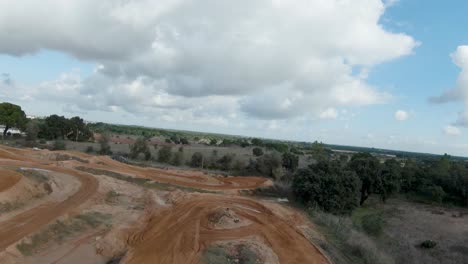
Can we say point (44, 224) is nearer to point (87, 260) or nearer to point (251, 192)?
point (87, 260)

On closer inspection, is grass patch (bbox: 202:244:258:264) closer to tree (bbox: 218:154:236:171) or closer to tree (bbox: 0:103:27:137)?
tree (bbox: 218:154:236:171)

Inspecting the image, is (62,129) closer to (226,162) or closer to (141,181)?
(226,162)

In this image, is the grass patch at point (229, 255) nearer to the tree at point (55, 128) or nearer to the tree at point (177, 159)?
the tree at point (177, 159)

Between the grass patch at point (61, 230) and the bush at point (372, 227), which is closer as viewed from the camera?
the grass patch at point (61, 230)

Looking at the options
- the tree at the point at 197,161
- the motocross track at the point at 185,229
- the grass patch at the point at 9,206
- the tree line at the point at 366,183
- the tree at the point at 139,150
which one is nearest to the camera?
the motocross track at the point at 185,229

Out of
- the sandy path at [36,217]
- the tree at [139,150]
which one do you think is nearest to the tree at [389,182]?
the sandy path at [36,217]

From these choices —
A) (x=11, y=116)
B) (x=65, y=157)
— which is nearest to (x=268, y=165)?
(x=65, y=157)
